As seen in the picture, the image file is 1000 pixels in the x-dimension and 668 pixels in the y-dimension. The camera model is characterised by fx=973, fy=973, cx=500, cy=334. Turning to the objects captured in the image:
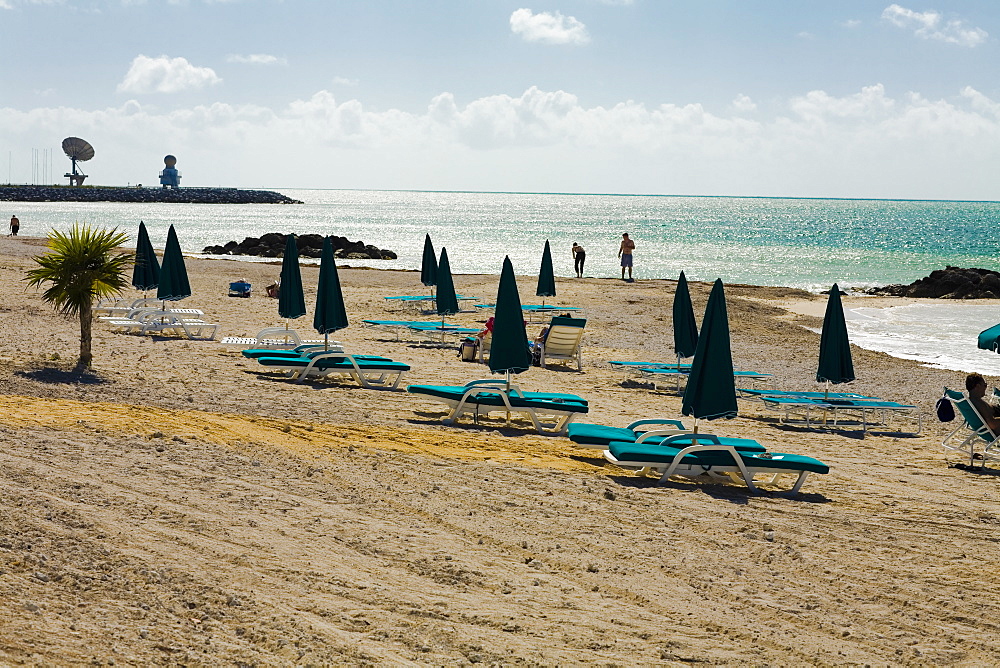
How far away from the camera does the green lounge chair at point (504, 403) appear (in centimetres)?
1042

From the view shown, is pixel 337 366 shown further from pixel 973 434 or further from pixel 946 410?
A: pixel 973 434

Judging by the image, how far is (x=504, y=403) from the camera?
415 inches

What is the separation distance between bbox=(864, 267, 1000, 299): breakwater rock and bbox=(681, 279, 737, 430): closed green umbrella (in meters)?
28.8

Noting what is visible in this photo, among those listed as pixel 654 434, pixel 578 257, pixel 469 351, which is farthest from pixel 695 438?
pixel 578 257

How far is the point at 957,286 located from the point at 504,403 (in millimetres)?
29043

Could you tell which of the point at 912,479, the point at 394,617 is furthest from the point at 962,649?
the point at 912,479

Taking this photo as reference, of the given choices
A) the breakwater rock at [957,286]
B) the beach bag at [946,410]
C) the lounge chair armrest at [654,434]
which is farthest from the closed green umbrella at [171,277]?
the breakwater rock at [957,286]

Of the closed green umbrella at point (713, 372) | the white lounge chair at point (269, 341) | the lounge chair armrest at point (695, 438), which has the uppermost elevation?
the closed green umbrella at point (713, 372)

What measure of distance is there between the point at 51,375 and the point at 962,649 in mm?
9560

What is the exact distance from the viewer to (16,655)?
4316 mm

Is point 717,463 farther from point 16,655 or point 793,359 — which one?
point 793,359

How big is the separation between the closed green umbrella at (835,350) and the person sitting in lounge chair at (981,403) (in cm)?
184

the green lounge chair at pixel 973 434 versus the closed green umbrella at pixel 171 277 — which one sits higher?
the closed green umbrella at pixel 171 277

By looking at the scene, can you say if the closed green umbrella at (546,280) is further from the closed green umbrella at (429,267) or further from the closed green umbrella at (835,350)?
the closed green umbrella at (835,350)
